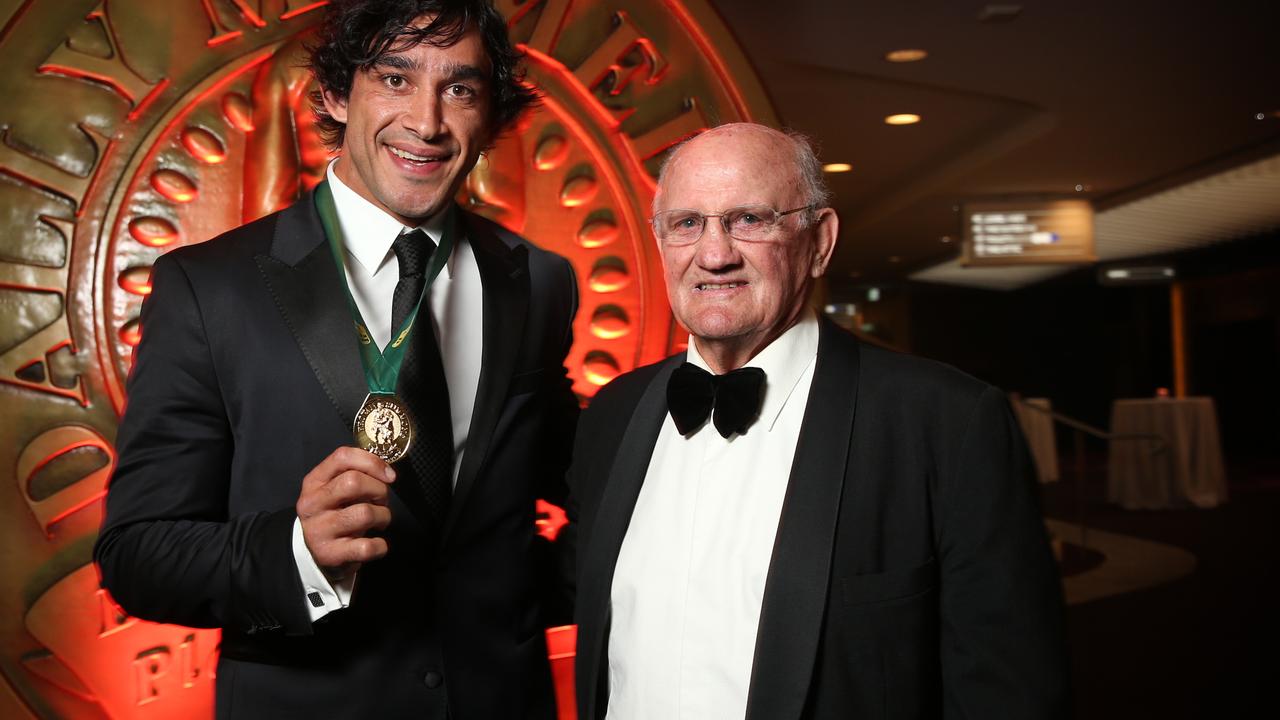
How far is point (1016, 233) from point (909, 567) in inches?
425

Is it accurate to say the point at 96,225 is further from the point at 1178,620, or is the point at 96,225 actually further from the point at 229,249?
the point at 1178,620

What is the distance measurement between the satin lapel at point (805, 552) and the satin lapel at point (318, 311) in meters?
0.65

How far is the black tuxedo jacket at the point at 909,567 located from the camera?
135cm

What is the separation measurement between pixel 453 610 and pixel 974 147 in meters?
8.36

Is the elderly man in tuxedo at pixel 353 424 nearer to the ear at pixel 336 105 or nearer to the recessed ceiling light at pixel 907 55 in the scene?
the ear at pixel 336 105

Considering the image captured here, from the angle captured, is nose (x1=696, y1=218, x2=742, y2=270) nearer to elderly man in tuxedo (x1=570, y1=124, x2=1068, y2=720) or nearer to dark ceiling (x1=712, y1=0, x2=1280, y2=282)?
elderly man in tuxedo (x1=570, y1=124, x2=1068, y2=720)

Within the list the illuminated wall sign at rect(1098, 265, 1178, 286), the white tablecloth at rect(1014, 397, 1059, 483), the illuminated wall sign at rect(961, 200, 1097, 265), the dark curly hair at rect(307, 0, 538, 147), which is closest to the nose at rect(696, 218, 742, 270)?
the dark curly hair at rect(307, 0, 538, 147)

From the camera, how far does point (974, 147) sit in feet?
29.5

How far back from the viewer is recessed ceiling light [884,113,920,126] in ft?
25.0

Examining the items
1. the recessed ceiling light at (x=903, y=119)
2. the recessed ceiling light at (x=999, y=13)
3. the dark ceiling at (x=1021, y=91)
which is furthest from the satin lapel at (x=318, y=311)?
the recessed ceiling light at (x=903, y=119)

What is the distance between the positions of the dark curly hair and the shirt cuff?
75 centimetres

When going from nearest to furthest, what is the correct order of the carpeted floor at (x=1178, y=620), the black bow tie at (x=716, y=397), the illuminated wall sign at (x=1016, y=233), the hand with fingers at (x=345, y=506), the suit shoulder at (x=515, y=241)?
the hand with fingers at (x=345, y=506) < the black bow tie at (x=716, y=397) < the suit shoulder at (x=515, y=241) < the carpeted floor at (x=1178, y=620) < the illuminated wall sign at (x=1016, y=233)

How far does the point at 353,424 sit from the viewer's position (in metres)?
1.48

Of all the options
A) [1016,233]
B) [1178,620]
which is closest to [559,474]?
[1178,620]
